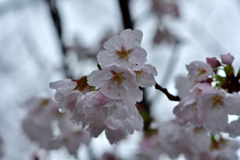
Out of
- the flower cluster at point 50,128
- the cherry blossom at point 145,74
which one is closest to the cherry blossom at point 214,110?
the cherry blossom at point 145,74

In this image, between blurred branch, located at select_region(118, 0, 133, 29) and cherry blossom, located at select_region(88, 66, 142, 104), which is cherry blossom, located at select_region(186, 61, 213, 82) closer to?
cherry blossom, located at select_region(88, 66, 142, 104)

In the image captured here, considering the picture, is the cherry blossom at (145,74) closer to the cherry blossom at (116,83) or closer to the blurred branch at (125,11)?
the cherry blossom at (116,83)

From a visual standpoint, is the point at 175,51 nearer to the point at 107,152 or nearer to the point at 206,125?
the point at 107,152

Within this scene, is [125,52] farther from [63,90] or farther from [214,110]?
[214,110]

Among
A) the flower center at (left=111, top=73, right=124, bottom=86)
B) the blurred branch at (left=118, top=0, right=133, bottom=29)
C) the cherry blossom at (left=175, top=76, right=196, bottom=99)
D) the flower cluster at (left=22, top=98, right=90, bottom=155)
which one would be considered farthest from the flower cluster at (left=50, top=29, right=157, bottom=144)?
the blurred branch at (left=118, top=0, right=133, bottom=29)

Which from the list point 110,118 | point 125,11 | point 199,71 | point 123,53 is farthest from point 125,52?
point 125,11

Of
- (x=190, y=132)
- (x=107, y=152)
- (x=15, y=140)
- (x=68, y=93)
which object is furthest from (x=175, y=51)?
(x=15, y=140)
